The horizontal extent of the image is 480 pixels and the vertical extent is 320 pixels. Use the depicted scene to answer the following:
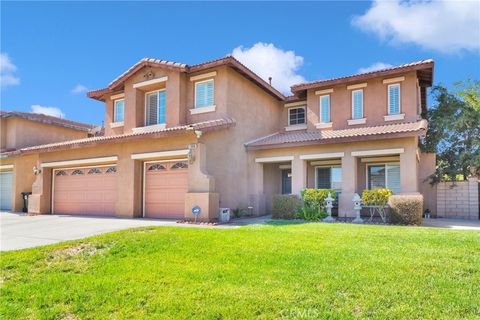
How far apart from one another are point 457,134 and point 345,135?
7.21 m

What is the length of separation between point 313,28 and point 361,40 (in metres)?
3.38

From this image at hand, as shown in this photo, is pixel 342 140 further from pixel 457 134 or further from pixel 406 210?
pixel 457 134

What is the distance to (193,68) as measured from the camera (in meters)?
17.1

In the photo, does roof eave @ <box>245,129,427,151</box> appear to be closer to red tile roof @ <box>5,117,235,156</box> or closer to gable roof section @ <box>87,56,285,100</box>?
red tile roof @ <box>5,117,235,156</box>

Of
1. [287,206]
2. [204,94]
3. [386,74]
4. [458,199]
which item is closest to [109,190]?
[204,94]

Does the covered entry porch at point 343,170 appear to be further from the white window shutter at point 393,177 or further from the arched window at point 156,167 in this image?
the arched window at point 156,167

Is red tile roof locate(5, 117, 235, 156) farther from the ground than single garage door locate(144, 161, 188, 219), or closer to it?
farther from the ground

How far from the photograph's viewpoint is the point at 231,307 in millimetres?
4742

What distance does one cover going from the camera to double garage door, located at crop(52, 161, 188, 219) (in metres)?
15.9

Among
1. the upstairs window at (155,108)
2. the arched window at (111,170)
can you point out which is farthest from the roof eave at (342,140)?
the arched window at (111,170)

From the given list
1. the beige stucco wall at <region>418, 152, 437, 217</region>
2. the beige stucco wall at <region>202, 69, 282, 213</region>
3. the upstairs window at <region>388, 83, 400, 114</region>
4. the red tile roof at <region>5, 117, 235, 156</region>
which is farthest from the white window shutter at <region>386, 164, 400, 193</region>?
the red tile roof at <region>5, 117, 235, 156</region>

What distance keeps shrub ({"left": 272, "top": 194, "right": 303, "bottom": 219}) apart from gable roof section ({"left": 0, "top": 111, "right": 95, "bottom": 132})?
62.9 ft

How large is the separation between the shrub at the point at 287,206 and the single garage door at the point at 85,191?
806cm

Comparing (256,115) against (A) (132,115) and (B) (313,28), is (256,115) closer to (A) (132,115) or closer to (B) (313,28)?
(B) (313,28)
